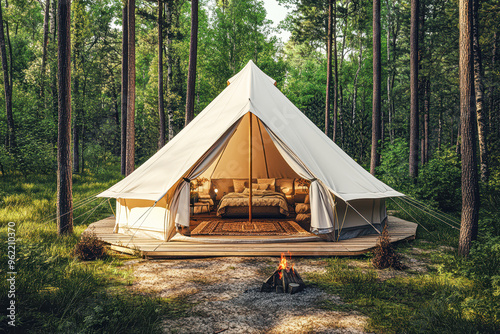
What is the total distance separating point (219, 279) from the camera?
411 centimetres

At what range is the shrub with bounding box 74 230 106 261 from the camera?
4770 millimetres

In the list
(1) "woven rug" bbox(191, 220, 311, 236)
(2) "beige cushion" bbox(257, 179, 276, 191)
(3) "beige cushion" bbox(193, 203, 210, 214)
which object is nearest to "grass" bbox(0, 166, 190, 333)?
(1) "woven rug" bbox(191, 220, 311, 236)

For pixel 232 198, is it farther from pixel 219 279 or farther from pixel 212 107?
pixel 219 279

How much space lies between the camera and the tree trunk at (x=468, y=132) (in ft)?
14.9

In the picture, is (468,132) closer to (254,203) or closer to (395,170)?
(254,203)

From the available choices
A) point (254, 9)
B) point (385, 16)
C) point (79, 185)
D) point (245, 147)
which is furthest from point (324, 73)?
point (79, 185)

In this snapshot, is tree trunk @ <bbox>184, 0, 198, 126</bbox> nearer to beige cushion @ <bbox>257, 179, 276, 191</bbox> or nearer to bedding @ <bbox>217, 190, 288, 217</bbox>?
beige cushion @ <bbox>257, 179, 276, 191</bbox>

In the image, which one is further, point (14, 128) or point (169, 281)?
point (14, 128)

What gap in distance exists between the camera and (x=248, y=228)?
6.34m

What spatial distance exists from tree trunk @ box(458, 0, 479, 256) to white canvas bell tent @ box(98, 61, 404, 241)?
126 cm

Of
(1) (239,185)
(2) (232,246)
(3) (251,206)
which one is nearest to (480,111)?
(3) (251,206)

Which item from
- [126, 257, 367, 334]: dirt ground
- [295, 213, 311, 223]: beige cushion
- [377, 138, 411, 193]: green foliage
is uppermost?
[377, 138, 411, 193]: green foliage

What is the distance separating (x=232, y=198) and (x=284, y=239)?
230 centimetres

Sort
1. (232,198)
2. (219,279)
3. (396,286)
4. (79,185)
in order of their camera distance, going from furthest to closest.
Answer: (79,185)
(232,198)
(219,279)
(396,286)
